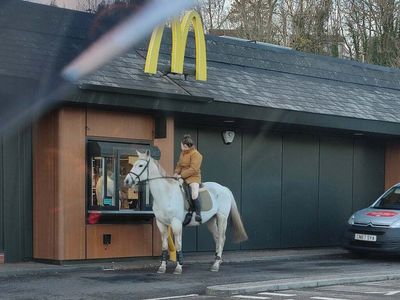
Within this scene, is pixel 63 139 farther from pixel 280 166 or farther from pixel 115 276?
pixel 280 166

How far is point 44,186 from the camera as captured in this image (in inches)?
561

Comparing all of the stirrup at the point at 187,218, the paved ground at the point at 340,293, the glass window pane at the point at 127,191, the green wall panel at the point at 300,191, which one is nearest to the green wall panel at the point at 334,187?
the green wall panel at the point at 300,191

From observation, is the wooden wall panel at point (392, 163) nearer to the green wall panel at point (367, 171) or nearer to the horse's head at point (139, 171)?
the green wall panel at point (367, 171)

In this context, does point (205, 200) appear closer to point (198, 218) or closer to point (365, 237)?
point (198, 218)

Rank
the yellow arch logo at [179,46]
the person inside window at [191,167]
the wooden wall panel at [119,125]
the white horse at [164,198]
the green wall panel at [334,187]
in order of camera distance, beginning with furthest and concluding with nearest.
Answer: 1. the green wall panel at [334,187]
2. the yellow arch logo at [179,46]
3. the wooden wall panel at [119,125]
4. the person inside window at [191,167]
5. the white horse at [164,198]

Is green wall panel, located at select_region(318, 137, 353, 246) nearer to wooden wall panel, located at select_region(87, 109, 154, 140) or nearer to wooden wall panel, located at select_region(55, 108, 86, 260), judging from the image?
wooden wall panel, located at select_region(87, 109, 154, 140)

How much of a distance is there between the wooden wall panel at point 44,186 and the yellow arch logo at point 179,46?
7.70 feet

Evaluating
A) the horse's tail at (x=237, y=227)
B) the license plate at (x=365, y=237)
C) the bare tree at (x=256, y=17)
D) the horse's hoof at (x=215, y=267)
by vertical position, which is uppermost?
the bare tree at (x=256, y=17)

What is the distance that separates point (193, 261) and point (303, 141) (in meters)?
5.13

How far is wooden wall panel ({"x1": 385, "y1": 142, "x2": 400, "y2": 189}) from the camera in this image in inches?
839

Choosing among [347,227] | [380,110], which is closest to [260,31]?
[380,110]

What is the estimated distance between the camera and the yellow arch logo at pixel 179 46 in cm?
1527

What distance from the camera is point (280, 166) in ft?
61.6

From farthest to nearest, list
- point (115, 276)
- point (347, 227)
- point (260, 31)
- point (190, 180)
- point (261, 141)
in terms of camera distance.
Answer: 1. point (260, 31)
2. point (261, 141)
3. point (347, 227)
4. point (190, 180)
5. point (115, 276)
